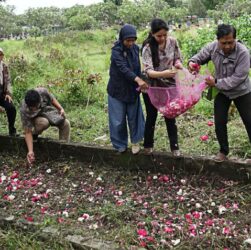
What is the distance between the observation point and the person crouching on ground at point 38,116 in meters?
4.63

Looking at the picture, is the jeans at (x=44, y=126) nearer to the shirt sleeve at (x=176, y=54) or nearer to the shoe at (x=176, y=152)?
the shoe at (x=176, y=152)

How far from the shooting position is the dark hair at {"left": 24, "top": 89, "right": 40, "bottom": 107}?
14.5ft

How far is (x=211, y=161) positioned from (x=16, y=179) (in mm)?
2281

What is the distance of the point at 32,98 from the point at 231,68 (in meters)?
2.20

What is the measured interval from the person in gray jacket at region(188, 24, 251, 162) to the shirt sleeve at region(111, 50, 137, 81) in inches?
23.3

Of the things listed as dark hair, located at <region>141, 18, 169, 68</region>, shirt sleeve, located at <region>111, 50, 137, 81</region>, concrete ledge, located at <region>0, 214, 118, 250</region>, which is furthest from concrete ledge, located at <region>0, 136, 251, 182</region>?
concrete ledge, located at <region>0, 214, 118, 250</region>

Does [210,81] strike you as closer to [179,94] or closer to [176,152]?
[179,94]

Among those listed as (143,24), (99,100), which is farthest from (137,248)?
(143,24)

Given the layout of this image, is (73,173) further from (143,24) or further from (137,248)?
(143,24)

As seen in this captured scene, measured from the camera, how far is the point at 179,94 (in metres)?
3.88

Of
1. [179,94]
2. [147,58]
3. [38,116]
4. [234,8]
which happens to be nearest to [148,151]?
[179,94]

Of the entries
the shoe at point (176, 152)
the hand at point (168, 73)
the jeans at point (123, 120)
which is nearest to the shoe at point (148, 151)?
the jeans at point (123, 120)

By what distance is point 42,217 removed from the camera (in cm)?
364

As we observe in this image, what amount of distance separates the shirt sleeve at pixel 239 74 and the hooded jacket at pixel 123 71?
36.6 inches
